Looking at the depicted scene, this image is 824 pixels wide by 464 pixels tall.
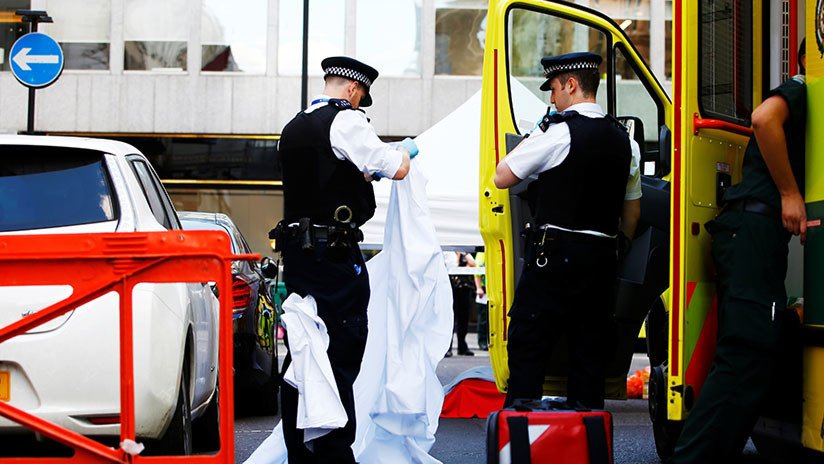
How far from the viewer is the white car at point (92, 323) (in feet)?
14.4

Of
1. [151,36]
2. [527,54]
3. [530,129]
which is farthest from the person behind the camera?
[151,36]

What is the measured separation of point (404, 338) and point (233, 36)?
19.7 m

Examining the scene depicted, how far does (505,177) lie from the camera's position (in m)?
5.25

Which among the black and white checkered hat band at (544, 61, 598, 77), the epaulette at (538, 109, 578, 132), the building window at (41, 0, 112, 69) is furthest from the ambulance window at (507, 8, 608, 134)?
the building window at (41, 0, 112, 69)

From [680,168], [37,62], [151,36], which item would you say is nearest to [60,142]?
[680,168]

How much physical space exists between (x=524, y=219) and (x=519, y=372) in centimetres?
119

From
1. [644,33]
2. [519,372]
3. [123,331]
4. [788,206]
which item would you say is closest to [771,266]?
[788,206]

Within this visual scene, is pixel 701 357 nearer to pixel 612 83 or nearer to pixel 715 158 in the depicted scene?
pixel 715 158

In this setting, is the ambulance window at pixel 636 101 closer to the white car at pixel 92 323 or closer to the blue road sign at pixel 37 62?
the white car at pixel 92 323

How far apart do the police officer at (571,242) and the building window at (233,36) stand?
774 inches

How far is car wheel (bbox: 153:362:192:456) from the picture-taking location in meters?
4.89

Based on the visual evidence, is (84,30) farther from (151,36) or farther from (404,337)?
(404,337)

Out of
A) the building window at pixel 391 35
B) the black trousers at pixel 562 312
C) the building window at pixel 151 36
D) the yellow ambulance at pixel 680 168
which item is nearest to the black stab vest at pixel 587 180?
the black trousers at pixel 562 312

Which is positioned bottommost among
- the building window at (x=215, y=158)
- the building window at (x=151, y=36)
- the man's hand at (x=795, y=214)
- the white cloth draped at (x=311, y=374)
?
the white cloth draped at (x=311, y=374)
